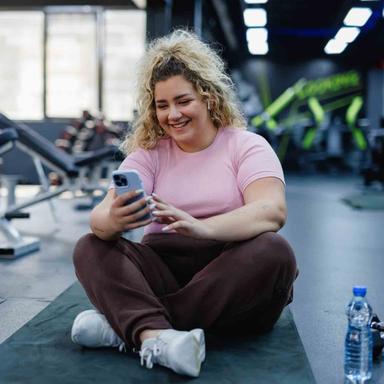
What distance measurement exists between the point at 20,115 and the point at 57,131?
688mm

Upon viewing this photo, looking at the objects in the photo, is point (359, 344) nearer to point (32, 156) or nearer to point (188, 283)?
point (188, 283)

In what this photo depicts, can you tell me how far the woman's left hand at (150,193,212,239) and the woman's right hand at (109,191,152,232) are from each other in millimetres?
26

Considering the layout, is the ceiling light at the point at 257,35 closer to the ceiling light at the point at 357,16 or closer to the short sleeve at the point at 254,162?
the ceiling light at the point at 357,16

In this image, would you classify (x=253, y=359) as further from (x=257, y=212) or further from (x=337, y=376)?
(x=257, y=212)

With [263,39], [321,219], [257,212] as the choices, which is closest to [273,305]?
[257,212]

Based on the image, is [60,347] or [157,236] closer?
[60,347]

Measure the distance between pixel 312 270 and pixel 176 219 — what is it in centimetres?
170

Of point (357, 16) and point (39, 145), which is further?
point (357, 16)

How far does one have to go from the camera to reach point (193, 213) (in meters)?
1.77

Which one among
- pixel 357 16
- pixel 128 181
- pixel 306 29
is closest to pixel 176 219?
pixel 128 181

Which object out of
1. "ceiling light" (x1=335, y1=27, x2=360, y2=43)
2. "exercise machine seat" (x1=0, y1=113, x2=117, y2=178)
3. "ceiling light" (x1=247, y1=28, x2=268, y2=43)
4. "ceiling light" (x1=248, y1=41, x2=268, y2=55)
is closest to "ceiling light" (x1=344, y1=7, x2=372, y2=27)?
"ceiling light" (x1=335, y1=27, x2=360, y2=43)

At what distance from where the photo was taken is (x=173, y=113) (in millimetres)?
1720

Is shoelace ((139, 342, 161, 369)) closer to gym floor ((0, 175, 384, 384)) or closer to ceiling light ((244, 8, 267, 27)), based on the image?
gym floor ((0, 175, 384, 384))

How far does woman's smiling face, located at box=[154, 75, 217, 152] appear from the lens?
5.67 ft
